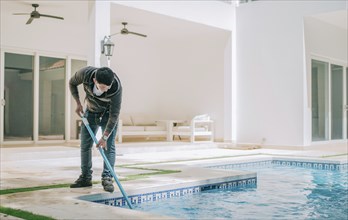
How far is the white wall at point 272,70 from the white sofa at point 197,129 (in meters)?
0.83

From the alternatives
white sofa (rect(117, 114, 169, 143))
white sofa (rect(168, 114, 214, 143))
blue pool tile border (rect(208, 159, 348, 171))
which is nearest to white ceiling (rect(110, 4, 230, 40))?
white sofa (rect(168, 114, 214, 143))

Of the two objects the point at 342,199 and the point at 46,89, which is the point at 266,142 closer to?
the point at 46,89

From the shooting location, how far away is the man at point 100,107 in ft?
12.3

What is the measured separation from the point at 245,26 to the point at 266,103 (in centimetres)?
220

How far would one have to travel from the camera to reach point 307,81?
37.7 feet

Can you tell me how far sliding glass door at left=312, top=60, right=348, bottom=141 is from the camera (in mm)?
12078

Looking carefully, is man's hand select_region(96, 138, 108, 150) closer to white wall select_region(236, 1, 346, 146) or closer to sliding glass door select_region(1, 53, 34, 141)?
sliding glass door select_region(1, 53, 34, 141)

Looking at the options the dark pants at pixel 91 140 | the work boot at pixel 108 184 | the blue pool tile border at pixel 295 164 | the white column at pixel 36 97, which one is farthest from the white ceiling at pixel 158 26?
the work boot at pixel 108 184

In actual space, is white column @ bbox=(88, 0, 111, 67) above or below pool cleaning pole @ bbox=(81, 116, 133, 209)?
above

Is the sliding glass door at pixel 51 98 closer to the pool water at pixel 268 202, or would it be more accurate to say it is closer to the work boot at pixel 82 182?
the pool water at pixel 268 202

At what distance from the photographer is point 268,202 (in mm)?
4949

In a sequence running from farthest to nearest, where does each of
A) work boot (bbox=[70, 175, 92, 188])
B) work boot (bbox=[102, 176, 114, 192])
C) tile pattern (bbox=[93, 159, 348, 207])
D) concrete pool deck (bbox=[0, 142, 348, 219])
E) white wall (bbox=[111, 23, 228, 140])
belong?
white wall (bbox=[111, 23, 228, 140]) < work boot (bbox=[70, 175, 92, 188]) < tile pattern (bbox=[93, 159, 348, 207]) < work boot (bbox=[102, 176, 114, 192]) < concrete pool deck (bbox=[0, 142, 348, 219])

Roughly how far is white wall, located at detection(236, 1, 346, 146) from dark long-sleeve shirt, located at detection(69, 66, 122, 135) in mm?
7844

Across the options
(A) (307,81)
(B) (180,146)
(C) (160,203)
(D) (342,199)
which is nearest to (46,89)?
(B) (180,146)
